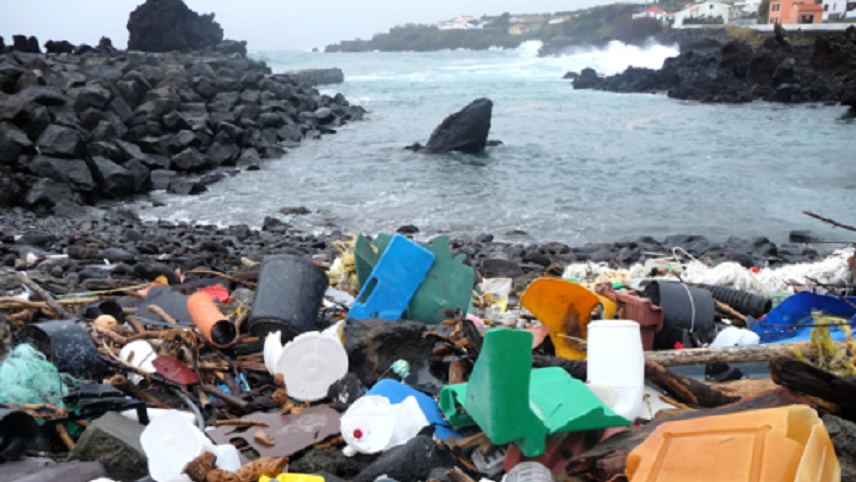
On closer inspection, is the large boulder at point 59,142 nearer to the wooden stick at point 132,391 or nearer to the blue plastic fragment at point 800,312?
the wooden stick at point 132,391

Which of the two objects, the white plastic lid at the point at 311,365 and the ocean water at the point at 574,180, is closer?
the white plastic lid at the point at 311,365

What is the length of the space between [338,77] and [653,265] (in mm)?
36561

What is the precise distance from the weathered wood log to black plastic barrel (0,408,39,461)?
89.7 inches

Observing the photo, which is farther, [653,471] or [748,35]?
[748,35]

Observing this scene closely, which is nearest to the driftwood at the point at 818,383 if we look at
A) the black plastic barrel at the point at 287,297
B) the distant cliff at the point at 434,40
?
the black plastic barrel at the point at 287,297

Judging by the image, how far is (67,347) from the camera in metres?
2.52

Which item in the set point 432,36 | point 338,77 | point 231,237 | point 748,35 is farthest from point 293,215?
point 432,36

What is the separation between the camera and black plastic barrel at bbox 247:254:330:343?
308 cm

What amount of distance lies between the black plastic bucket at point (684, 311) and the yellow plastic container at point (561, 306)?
0.27 m

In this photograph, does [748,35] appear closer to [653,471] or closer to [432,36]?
[653,471]

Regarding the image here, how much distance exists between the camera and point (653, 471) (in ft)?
5.01

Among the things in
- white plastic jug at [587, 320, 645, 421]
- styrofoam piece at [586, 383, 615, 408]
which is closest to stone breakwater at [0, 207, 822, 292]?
white plastic jug at [587, 320, 645, 421]

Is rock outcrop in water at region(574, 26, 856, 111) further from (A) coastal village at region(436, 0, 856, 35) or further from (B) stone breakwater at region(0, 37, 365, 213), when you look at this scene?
(B) stone breakwater at region(0, 37, 365, 213)

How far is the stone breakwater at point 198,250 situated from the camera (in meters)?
4.69
